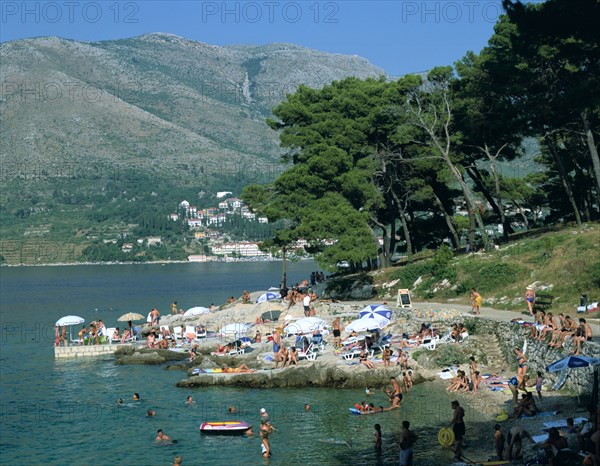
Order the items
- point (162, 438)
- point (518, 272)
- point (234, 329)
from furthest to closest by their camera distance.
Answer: point (234, 329), point (518, 272), point (162, 438)

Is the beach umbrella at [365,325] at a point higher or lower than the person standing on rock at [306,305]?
lower

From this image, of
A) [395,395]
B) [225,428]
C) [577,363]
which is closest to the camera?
[577,363]

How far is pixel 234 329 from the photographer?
1674 inches

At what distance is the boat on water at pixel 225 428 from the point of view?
26.6 m

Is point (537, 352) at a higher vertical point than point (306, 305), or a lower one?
lower

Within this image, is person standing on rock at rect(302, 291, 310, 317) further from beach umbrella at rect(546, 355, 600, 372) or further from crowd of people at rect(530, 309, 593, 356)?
beach umbrella at rect(546, 355, 600, 372)

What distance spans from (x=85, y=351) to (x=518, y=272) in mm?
23485

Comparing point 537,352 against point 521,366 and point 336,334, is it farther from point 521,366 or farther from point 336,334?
point 336,334

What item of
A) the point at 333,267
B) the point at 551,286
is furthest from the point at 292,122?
the point at 551,286

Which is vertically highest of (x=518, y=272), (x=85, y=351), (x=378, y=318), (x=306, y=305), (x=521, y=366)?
(x=518, y=272)

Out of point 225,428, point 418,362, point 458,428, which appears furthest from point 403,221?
point 458,428

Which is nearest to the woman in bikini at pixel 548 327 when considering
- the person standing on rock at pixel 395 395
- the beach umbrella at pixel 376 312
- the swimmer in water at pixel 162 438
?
the person standing on rock at pixel 395 395

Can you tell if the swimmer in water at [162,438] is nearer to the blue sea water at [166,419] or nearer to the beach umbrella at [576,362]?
the blue sea water at [166,419]

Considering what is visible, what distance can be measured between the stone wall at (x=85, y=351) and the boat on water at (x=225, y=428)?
18.8 m
